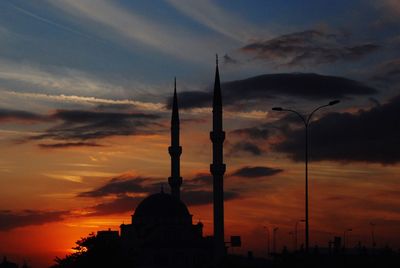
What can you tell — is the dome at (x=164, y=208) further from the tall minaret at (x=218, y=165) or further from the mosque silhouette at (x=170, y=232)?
the tall minaret at (x=218, y=165)

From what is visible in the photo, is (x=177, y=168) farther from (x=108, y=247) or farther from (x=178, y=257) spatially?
(x=108, y=247)

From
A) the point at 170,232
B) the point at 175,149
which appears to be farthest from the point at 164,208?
the point at 175,149

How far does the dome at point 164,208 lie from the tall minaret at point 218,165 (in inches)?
601

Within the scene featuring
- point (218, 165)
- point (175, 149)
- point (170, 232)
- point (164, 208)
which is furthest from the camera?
point (164, 208)

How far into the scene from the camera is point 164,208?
114m

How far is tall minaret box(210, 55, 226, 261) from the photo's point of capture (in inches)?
3814

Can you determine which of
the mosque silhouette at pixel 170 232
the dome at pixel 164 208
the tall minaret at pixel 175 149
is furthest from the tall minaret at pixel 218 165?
the dome at pixel 164 208

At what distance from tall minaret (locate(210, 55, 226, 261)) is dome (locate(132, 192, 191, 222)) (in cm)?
1528

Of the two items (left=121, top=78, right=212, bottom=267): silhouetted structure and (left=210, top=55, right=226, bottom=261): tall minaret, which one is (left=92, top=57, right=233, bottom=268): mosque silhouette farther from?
(left=210, top=55, right=226, bottom=261): tall minaret

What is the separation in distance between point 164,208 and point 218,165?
19.6 meters

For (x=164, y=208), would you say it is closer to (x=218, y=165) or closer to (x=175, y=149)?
(x=175, y=149)

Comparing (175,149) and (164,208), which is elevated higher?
(175,149)

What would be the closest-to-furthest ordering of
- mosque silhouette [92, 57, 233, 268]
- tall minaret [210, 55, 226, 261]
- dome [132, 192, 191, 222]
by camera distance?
tall minaret [210, 55, 226, 261] → mosque silhouette [92, 57, 233, 268] → dome [132, 192, 191, 222]

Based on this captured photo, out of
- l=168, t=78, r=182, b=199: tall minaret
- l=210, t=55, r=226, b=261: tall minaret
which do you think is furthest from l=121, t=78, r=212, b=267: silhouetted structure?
l=210, t=55, r=226, b=261: tall minaret
